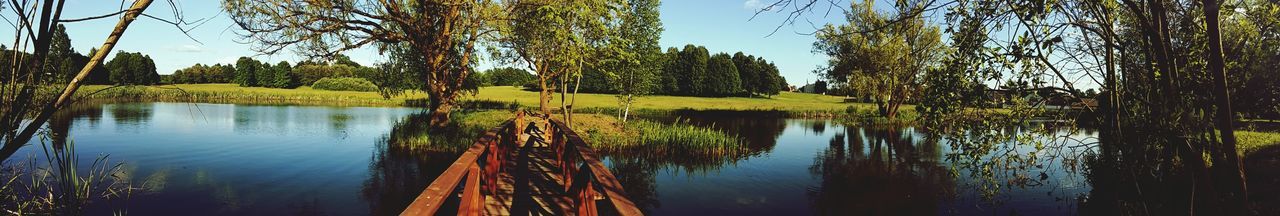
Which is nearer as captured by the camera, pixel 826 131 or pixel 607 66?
pixel 607 66

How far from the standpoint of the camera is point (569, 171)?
7496 mm

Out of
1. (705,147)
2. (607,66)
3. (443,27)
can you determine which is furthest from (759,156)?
(443,27)

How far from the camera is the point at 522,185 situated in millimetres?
9008

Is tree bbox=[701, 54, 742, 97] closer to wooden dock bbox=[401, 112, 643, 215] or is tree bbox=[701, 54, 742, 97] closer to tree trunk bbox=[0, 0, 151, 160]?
wooden dock bbox=[401, 112, 643, 215]

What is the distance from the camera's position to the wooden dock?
11.4 feet

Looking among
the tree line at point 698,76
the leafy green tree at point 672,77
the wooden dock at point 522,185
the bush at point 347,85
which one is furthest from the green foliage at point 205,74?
the wooden dock at point 522,185

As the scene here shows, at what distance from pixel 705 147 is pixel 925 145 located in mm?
10972

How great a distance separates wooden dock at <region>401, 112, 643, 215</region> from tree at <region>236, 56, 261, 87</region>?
278ft

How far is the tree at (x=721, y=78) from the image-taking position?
83588 mm

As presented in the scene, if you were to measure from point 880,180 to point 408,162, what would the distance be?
13.2 meters

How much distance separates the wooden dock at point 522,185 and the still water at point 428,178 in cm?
265

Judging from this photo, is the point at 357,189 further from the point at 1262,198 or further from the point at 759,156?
the point at 1262,198

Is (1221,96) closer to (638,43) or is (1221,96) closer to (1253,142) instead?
(1253,142)

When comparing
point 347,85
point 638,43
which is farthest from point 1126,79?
point 347,85
